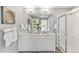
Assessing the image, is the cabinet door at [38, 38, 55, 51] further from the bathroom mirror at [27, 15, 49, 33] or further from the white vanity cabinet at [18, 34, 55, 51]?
the bathroom mirror at [27, 15, 49, 33]

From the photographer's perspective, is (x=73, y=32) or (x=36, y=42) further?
(x=36, y=42)

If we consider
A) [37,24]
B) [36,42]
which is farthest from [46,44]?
[37,24]

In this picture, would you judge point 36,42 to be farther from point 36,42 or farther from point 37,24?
point 37,24

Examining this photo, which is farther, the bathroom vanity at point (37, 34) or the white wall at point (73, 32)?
the bathroom vanity at point (37, 34)

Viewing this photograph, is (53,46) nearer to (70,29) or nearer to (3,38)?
(70,29)

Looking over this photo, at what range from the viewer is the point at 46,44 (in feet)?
4.05

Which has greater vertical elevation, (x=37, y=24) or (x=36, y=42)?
(x=37, y=24)

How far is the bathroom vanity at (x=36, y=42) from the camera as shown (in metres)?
1.20

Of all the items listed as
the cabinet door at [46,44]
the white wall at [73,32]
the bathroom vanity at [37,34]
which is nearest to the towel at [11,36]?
the bathroom vanity at [37,34]

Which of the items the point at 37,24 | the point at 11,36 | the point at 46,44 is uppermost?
the point at 37,24

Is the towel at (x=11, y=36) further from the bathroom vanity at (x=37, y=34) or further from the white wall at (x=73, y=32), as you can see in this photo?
the white wall at (x=73, y=32)

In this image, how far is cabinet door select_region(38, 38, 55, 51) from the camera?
1195 millimetres
